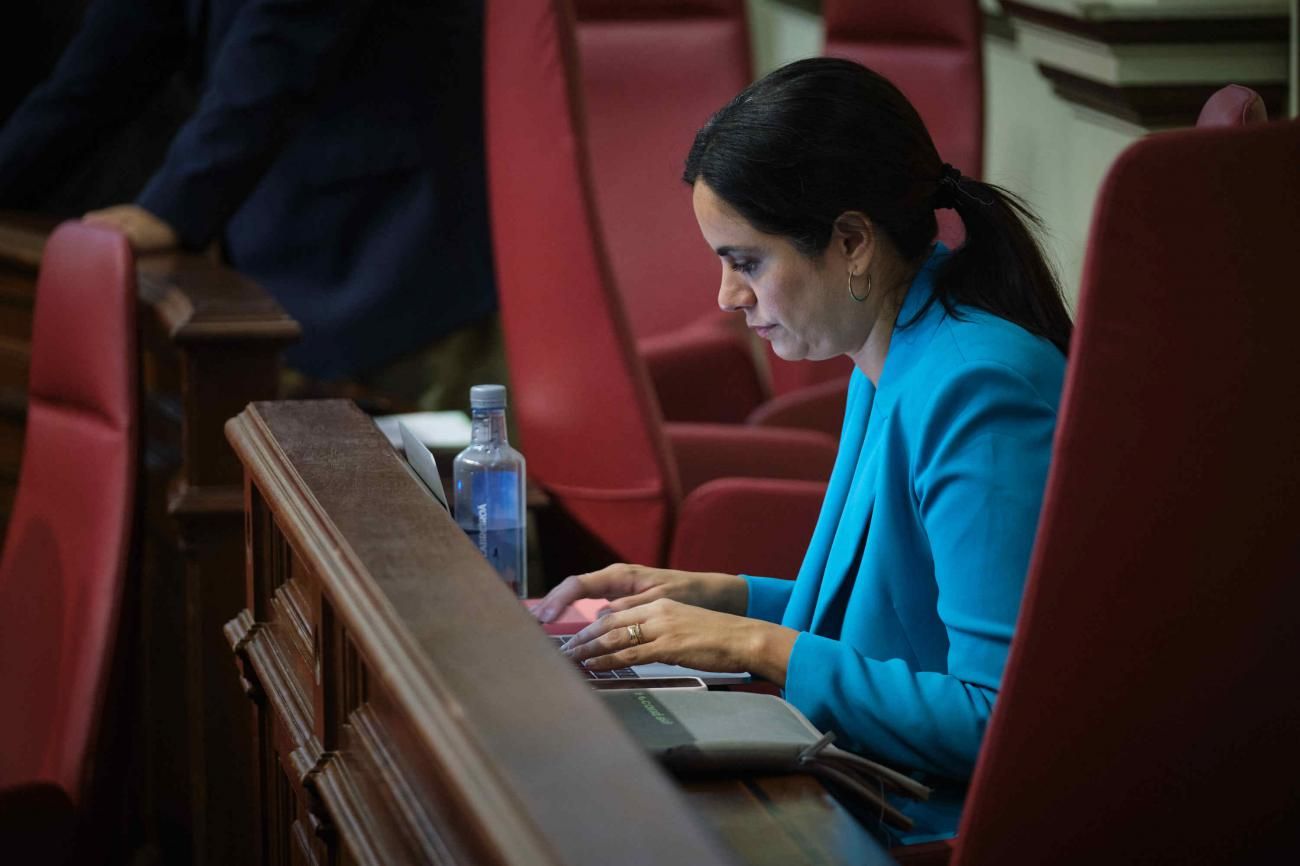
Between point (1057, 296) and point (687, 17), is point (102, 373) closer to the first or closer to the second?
point (1057, 296)

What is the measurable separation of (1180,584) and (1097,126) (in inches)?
83.2

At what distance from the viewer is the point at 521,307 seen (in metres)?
2.44

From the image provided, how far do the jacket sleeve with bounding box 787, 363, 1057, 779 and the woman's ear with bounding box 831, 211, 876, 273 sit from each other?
20cm

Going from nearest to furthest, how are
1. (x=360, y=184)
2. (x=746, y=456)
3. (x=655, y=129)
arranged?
(x=746, y=456)
(x=360, y=184)
(x=655, y=129)

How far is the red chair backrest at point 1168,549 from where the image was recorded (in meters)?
1.00

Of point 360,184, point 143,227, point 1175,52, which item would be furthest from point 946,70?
point 143,227

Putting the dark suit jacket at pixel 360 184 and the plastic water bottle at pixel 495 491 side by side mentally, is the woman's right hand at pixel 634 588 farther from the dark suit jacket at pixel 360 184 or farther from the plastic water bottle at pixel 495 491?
the dark suit jacket at pixel 360 184

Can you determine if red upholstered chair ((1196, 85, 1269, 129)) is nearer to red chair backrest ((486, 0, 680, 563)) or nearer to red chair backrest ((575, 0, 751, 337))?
red chair backrest ((486, 0, 680, 563))

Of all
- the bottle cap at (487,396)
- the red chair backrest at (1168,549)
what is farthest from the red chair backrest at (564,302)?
the red chair backrest at (1168,549)

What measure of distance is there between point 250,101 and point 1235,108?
1730 millimetres

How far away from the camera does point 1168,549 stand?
41.0 inches

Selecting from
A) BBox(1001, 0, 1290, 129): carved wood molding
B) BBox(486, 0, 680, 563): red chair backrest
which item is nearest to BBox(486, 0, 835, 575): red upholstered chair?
BBox(486, 0, 680, 563): red chair backrest

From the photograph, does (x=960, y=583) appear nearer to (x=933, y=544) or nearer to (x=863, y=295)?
(x=933, y=544)

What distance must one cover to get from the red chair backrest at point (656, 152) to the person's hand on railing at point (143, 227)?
93cm
